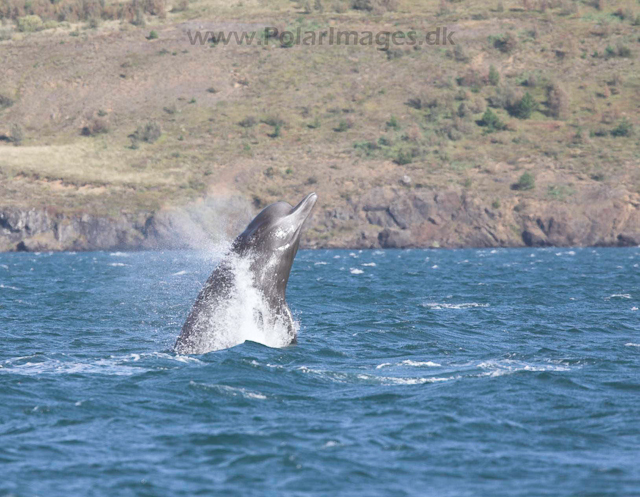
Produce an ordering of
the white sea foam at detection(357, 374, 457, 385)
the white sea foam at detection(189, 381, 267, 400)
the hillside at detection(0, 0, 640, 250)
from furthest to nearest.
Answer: the hillside at detection(0, 0, 640, 250), the white sea foam at detection(357, 374, 457, 385), the white sea foam at detection(189, 381, 267, 400)

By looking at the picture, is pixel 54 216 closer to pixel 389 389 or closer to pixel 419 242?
pixel 419 242

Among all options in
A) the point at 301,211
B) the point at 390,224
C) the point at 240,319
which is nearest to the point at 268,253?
the point at 301,211

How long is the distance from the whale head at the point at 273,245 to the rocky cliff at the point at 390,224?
6086cm

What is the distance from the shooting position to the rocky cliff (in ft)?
252

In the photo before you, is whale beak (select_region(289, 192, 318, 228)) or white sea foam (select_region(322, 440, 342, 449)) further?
whale beak (select_region(289, 192, 318, 228))

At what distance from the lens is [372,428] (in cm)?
1173

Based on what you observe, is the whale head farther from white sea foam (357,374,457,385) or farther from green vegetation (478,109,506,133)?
green vegetation (478,109,506,133)

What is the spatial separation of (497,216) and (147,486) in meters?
70.8

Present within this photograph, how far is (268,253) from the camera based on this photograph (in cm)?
1499

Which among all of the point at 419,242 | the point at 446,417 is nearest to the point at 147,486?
the point at 446,417

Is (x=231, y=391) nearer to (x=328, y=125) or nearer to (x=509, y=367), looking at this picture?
(x=509, y=367)

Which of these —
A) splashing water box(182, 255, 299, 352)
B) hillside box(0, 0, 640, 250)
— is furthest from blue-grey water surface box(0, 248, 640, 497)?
hillside box(0, 0, 640, 250)

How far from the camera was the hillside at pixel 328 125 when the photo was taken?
79.2 metres

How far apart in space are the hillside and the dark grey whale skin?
199 ft
